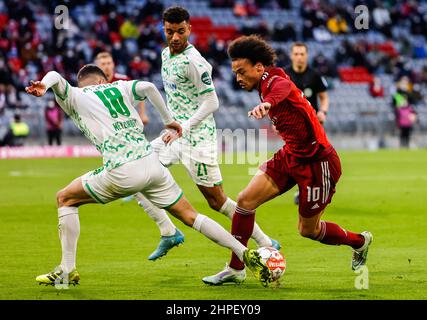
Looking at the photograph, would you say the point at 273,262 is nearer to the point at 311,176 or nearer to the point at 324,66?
the point at 311,176

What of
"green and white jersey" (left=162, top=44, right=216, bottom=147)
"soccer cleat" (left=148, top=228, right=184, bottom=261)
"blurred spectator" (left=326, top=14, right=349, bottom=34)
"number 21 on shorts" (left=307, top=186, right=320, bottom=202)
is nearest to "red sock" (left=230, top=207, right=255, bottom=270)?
"number 21 on shorts" (left=307, top=186, right=320, bottom=202)

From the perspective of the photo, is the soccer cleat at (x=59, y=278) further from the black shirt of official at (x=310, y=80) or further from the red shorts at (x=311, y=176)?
the black shirt of official at (x=310, y=80)

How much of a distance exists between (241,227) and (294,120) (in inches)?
44.8

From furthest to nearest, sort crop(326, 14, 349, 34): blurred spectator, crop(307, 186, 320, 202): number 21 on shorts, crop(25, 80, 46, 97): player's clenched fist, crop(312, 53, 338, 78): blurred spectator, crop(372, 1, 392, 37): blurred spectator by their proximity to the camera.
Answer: crop(372, 1, 392, 37): blurred spectator < crop(326, 14, 349, 34): blurred spectator < crop(312, 53, 338, 78): blurred spectator < crop(307, 186, 320, 202): number 21 on shorts < crop(25, 80, 46, 97): player's clenched fist

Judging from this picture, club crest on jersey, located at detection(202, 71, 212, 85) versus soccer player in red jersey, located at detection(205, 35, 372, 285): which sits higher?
club crest on jersey, located at detection(202, 71, 212, 85)

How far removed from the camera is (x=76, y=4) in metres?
33.7

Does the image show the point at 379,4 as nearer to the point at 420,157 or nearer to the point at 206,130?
the point at 420,157

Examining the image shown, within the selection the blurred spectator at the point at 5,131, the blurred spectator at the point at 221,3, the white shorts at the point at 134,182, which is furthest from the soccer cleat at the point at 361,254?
the blurred spectator at the point at 221,3

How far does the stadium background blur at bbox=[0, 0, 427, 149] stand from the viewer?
2967 centimetres

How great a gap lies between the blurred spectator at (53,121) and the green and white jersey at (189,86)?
1740 cm

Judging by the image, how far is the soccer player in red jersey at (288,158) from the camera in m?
8.09

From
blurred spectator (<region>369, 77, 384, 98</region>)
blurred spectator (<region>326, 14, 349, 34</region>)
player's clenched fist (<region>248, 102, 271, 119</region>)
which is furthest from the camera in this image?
blurred spectator (<region>326, 14, 349, 34</region>)

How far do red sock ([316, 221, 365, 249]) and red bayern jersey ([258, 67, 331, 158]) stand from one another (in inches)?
30.8

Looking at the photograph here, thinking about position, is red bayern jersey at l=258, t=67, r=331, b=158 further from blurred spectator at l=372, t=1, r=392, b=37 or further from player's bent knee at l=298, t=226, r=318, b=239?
blurred spectator at l=372, t=1, r=392, b=37
